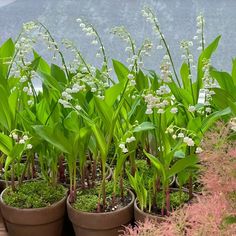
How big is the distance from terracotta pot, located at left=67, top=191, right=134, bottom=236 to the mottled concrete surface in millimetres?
596

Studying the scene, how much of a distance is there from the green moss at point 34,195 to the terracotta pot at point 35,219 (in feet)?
0.07

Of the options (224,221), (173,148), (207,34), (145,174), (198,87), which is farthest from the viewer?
(207,34)

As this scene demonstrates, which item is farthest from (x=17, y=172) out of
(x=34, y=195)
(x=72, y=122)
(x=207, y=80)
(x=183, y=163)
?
(x=207, y=80)

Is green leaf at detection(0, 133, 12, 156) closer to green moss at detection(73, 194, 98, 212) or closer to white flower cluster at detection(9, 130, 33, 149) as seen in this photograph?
white flower cluster at detection(9, 130, 33, 149)

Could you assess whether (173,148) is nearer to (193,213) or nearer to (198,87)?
(198,87)

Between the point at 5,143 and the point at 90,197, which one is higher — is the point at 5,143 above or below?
above

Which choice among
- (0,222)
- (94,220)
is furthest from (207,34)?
(0,222)

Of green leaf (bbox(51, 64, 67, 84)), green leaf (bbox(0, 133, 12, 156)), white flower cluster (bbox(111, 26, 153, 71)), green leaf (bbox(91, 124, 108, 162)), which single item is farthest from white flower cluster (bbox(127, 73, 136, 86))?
green leaf (bbox(0, 133, 12, 156))

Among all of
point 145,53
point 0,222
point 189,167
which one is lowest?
point 0,222

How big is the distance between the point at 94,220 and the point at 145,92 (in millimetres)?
Answer: 375

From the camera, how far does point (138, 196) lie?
4.71 feet

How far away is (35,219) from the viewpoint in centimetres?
150

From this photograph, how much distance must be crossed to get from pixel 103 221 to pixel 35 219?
0.68 ft

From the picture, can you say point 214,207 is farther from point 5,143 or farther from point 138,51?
point 5,143
